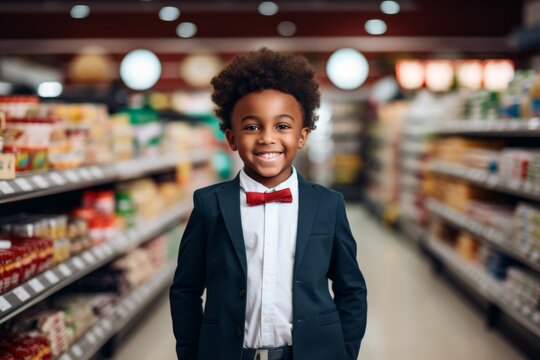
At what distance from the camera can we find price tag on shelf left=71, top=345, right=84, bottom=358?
302 centimetres

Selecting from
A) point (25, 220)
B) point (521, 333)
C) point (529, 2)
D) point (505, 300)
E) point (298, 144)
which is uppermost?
point (529, 2)

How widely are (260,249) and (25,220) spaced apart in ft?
5.40

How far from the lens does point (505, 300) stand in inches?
165

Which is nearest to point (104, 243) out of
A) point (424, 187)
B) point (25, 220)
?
point (25, 220)

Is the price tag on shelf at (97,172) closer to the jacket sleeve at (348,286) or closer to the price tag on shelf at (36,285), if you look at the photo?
the price tag on shelf at (36,285)

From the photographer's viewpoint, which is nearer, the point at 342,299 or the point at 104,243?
the point at 342,299

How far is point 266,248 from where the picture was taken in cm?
173

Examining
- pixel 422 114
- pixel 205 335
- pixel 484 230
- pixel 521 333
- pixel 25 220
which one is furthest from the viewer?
pixel 422 114

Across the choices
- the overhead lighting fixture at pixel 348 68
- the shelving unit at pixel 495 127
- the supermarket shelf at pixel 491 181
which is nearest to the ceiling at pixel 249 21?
the overhead lighting fixture at pixel 348 68

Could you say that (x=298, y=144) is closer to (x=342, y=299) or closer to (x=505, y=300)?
(x=342, y=299)

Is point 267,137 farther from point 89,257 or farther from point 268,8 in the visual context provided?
point 268,8

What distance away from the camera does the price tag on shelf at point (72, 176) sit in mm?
3036

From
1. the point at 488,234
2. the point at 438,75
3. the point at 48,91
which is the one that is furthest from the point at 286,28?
the point at 488,234

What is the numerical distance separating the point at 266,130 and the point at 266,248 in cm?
34
